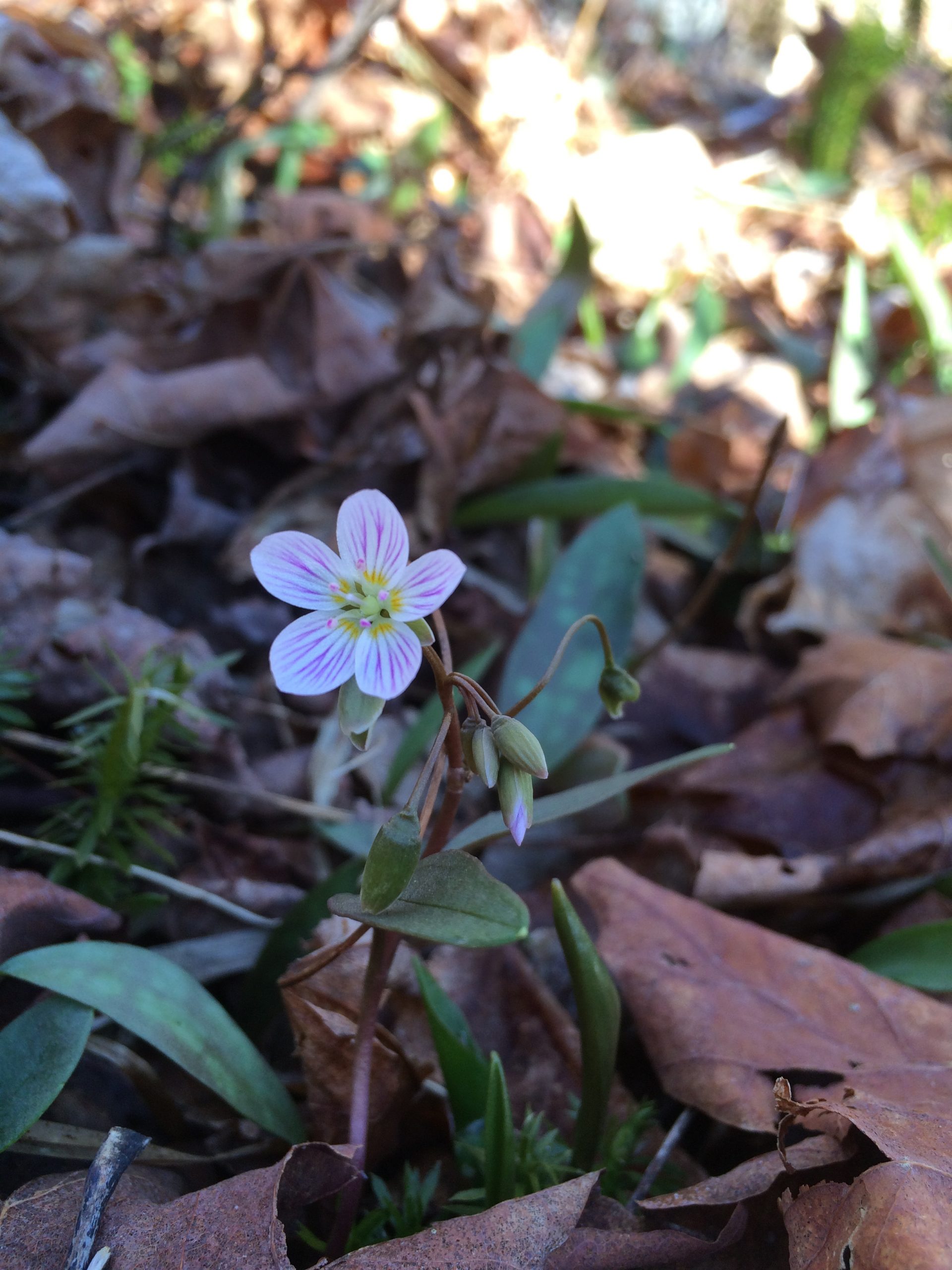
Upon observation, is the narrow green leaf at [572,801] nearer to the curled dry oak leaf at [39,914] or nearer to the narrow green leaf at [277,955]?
the narrow green leaf at [277,955]

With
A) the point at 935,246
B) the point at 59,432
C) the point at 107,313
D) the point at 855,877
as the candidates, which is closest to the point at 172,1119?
the point at 855,877

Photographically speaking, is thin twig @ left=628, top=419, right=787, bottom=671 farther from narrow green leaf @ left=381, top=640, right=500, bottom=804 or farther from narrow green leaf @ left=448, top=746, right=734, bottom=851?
narrow green leaf @ left=448, top=746, right=734, bottom=851

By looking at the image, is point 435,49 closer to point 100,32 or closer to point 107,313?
point 100,32

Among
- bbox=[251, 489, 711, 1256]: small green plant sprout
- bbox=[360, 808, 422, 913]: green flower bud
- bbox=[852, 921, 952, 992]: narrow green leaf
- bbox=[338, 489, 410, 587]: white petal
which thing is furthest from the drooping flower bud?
bbox=[852, 921, 952, 992]: narrow green leaf

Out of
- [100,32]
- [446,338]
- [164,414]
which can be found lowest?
[164,414]

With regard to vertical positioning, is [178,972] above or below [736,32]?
below

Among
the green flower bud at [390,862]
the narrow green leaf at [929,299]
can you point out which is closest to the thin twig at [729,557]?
the green flower bud at [390,862]

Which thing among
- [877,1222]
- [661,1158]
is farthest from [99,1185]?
[877,1222]

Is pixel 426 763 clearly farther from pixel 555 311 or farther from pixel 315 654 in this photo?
pixel 555 311
